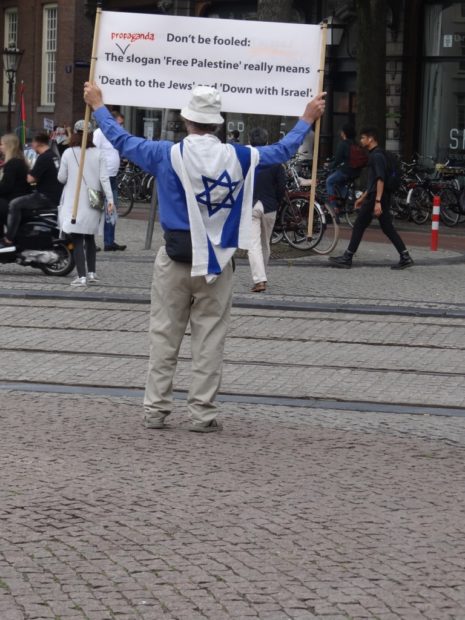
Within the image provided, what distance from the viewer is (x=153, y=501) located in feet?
20.3

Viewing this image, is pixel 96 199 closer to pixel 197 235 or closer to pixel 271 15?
pixel 271 15

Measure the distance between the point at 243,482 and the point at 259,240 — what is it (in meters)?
8.24

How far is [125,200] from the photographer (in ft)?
97.9

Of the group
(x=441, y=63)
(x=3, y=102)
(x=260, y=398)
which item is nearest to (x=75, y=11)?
(x=3, y=102)

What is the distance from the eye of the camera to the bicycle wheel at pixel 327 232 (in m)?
19.0

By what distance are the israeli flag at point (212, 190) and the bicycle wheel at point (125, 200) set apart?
67.8ft

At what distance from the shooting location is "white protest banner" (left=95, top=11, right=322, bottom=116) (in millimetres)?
12867

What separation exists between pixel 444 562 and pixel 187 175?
9.82 ft

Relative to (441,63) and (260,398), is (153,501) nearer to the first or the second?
(260,398)

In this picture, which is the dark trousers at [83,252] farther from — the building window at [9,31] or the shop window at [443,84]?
the building window at [9,31]

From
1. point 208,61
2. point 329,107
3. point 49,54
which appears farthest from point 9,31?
point 208,61

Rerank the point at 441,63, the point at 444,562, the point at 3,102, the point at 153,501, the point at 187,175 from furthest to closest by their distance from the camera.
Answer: the point at 3,102
the point at 441,63
the point at 187,175
the point at 153,501
the point at 444,562

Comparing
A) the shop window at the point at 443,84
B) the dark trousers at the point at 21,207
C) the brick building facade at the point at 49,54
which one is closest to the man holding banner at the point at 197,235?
the dark trousers at the point at 21,207

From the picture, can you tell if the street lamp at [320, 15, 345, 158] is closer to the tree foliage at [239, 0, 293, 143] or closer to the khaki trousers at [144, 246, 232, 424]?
the tree foliage at [239, 0, 293, 143]
